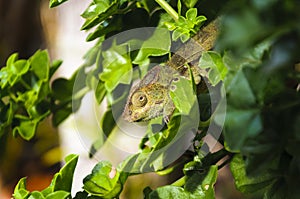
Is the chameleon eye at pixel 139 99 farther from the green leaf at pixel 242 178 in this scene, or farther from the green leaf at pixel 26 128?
the green leaf at pixel 26 128

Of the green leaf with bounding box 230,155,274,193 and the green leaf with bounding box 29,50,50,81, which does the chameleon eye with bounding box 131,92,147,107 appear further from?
the green leaf with bounding box 29,50,50,81

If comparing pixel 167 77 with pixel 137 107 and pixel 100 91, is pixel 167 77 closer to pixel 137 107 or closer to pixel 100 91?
pixel 137 107

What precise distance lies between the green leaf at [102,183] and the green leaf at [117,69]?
0.34 feet

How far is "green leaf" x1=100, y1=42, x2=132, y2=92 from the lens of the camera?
59 centimetres

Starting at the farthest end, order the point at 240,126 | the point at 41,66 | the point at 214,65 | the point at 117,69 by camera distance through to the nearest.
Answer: the point at 41,66
the point at 117,69
the point at 214,65
the point at 240,126

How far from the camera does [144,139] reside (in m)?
0.58

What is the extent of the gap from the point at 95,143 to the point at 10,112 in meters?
0.11

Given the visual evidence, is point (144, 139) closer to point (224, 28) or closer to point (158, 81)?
point (158, 81)

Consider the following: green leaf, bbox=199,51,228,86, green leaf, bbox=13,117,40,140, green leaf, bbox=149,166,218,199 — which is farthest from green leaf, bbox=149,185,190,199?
green leaf, bbox=13,117,40,140

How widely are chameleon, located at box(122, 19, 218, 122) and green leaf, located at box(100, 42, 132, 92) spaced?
0.08m

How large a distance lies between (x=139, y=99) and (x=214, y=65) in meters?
0.10

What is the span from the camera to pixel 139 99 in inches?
20.1

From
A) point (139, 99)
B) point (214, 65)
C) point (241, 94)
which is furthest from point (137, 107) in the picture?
point (241, 94)

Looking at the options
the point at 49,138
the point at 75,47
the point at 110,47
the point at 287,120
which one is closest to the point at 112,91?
the point at 110,47
